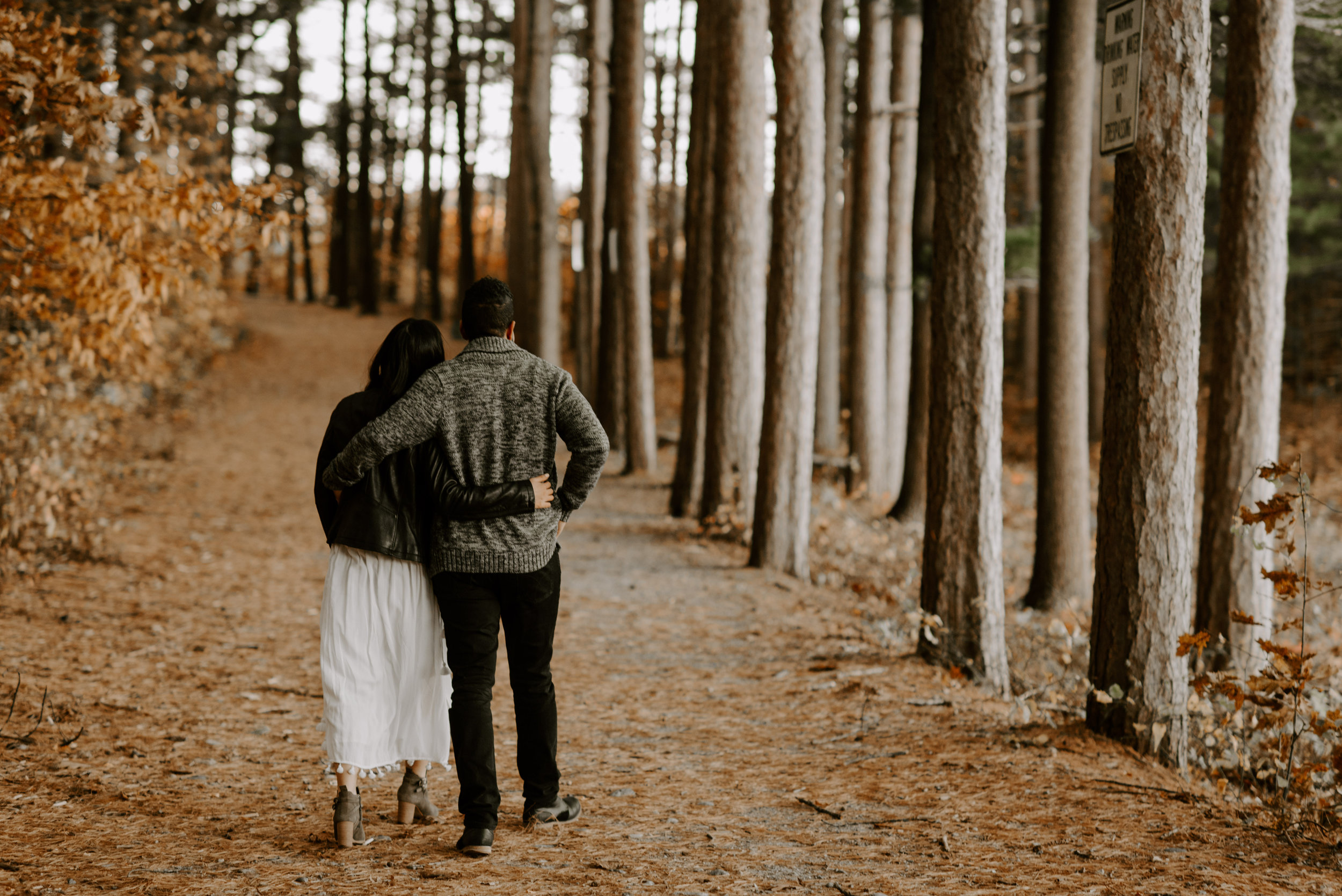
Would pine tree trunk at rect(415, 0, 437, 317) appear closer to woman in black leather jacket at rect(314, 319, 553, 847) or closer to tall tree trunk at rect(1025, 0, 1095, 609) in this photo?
tall tree trunk at rect(1025, 0, 1095, 609)

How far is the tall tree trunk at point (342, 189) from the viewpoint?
33938 mm

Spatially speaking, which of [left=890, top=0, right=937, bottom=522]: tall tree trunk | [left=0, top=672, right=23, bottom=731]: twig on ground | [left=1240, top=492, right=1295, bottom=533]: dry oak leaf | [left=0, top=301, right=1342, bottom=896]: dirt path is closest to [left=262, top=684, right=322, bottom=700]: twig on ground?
[left=0, top=301, right=1342, bottom=896]: dirt path

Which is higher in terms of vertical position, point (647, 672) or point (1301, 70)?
point (1301, 70)

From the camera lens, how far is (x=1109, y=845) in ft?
13.7

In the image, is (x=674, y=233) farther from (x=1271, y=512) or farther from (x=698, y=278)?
(x=1271, y=512)

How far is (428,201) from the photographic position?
105 feet

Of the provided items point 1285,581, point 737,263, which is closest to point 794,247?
point 737,263

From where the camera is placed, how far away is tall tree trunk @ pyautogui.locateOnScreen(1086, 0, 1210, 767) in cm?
505

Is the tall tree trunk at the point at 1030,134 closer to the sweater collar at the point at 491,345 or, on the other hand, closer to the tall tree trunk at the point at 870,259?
the tall tree trunk at the point at 870,259

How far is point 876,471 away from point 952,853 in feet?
35.2

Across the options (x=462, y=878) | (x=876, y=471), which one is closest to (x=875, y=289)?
(x=876, y=471)

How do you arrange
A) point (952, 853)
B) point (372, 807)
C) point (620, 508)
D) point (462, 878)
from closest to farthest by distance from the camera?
point (462, 878)
point (952, 853)
point (372, 807)
point (620, 508)

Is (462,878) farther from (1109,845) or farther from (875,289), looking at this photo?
(875,289)

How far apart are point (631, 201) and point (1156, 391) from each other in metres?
10.5
